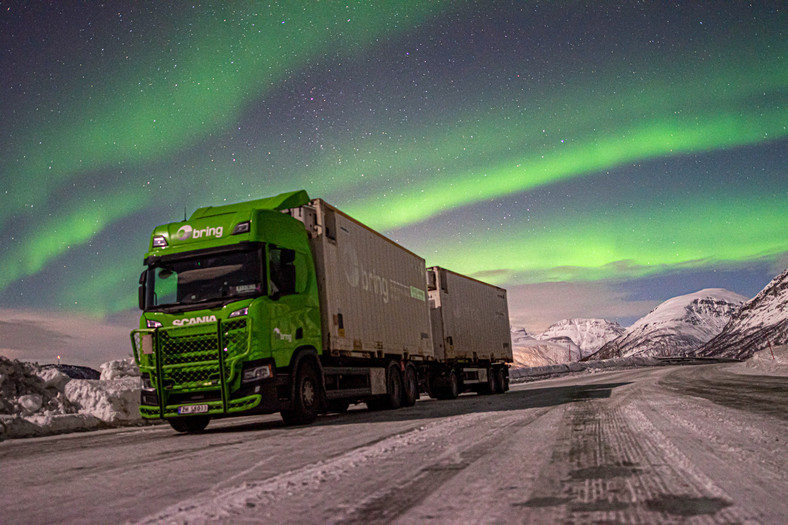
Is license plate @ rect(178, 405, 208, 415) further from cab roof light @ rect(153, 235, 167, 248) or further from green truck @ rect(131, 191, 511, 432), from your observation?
cab roof light @ rect(153, 235, 167, 248)

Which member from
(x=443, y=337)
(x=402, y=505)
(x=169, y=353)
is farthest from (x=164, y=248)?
A: (x=443, y=337)

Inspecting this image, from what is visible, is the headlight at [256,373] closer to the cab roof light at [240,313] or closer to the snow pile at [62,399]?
the cab roof light at [240,313]

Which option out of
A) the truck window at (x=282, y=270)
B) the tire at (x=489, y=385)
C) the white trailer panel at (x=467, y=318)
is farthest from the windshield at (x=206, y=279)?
the tire at (x=489, y=385)

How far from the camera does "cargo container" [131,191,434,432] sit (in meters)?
9.81

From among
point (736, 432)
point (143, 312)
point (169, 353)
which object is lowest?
point (736, 432)

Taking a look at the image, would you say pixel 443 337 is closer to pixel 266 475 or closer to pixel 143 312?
pixel 143 312

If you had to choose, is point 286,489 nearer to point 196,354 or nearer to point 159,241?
point 196,354

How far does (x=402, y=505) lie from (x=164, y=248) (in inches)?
346

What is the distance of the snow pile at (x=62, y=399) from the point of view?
13.4 metres

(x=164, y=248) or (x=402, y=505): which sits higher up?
(x=164, y=248)

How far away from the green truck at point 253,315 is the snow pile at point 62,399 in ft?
12.3

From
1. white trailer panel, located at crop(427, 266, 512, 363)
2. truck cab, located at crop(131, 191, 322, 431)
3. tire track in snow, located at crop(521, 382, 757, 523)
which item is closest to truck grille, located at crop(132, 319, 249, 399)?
truck cab, located at crop(131, 191, 322, 431)

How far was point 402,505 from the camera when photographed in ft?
11.0

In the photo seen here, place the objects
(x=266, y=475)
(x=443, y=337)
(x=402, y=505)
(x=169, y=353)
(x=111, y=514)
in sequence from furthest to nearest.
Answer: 1. (x=443, y=337)
2. (x=169, y=353)
3. (x=266, y=475)
4. (x=111, y=514)
5. (x=402, y=505)
